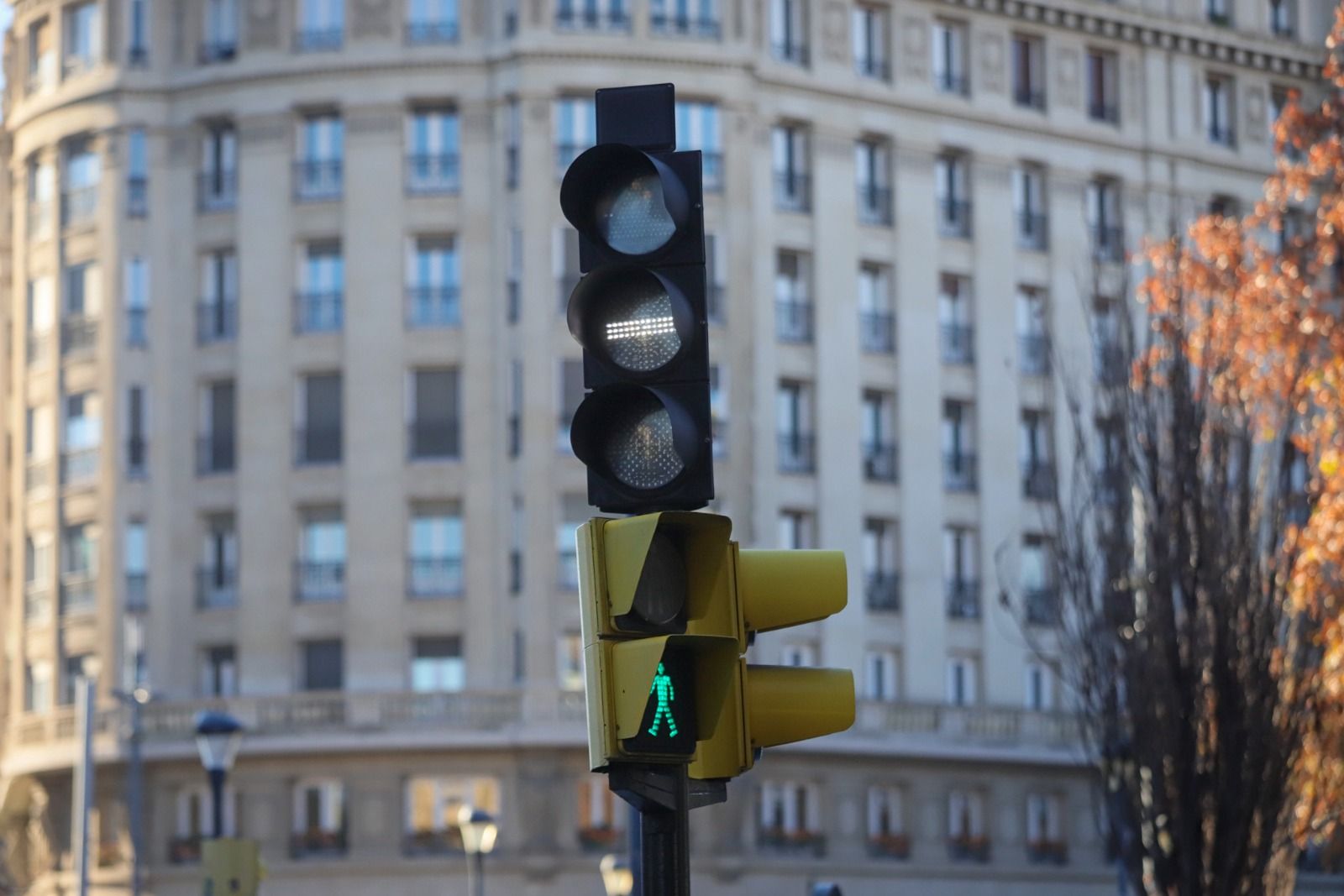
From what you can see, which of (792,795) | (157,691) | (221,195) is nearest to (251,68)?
(221,195)

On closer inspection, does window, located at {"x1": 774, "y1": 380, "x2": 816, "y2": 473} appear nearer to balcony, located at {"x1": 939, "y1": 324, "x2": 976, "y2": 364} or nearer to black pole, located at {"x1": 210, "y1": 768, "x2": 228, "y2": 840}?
balcony, located at {"x1": 939, "y1": 324, "x2": 976, "y2": 364}

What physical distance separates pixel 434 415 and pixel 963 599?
462 inches

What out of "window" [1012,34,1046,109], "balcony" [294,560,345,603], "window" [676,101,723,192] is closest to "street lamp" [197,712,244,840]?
"balcony" [294,560,345,603]

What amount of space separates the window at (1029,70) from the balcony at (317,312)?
1551cm

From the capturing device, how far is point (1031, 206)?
5625cm

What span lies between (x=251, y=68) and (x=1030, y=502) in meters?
18.3

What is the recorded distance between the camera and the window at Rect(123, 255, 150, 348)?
51844 millimetres

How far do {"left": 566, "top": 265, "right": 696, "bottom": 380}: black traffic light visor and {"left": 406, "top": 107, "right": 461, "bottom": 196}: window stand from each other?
146 ft

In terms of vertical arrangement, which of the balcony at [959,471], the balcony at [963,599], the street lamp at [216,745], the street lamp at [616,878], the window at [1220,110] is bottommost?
the street lamp at [616,878]

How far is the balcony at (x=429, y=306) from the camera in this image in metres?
50.5

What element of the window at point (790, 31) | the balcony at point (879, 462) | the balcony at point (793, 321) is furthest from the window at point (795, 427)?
the window at point (790, 31)

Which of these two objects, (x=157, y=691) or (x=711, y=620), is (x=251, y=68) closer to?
(x=157, y=691)

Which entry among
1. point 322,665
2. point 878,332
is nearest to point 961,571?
point 878,332

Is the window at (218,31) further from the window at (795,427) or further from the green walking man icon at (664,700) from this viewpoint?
the green walking man icon at (664,700)
